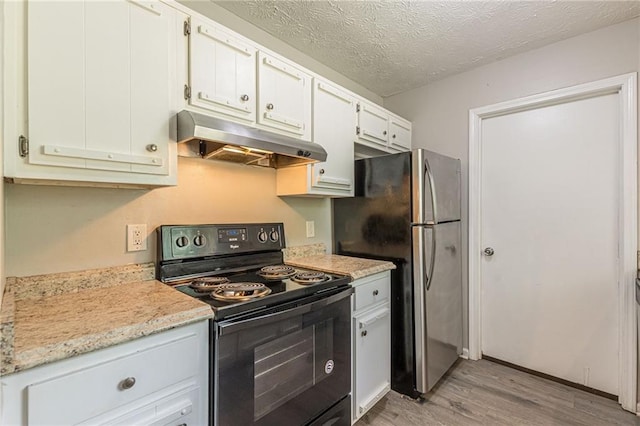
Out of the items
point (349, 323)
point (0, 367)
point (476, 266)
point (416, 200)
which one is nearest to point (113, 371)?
point (0, 367)

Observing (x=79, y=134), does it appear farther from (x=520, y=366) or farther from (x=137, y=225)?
(x=520, y=366)

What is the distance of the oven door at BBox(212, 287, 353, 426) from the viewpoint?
1061mm

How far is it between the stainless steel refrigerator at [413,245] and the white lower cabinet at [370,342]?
127 mm

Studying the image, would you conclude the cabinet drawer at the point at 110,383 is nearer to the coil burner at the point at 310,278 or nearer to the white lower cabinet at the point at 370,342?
the coil burner at the point at 310,278

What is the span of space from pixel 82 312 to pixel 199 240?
2.05 feet

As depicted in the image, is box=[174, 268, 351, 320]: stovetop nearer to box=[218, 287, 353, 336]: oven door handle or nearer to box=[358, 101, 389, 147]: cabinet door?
box=[218, 287, 353, 336]: oven door handle

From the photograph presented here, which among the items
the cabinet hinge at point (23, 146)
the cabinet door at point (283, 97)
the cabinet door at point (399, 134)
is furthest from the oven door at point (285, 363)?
the cabinet door at point (399, 134)

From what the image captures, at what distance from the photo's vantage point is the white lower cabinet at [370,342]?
5.55 feet

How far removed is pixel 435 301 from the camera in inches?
81.7

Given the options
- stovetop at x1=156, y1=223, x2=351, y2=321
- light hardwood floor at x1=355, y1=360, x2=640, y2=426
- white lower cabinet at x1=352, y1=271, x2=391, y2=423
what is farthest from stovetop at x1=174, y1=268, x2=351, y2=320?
light hardwood floor at x1=355, y1=360, x2=640, y2=426

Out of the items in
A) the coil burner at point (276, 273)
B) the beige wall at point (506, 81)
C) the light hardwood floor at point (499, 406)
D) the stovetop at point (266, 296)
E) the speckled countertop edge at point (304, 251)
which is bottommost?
the light hardwood floor at point (499, 406)

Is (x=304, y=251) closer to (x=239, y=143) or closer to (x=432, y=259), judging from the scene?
(x=432, y=259)

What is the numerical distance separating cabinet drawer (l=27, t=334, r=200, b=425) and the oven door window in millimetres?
131

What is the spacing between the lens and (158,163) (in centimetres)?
122
